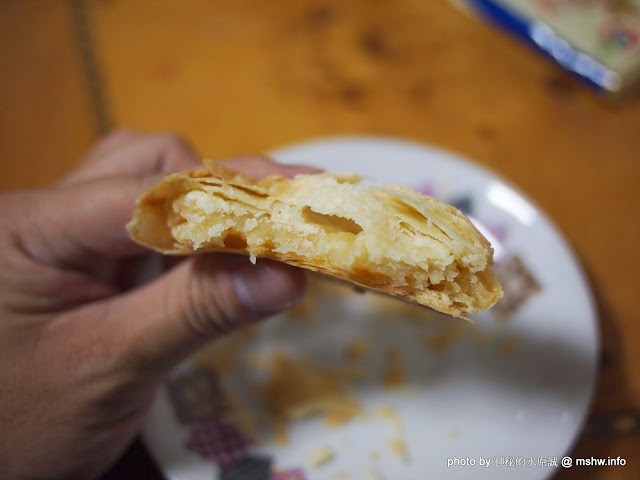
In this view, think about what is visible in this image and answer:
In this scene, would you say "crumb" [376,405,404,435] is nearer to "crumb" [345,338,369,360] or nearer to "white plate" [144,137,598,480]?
"white plate" [144,137,598,480]

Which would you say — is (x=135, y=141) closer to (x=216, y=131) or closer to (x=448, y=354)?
(x=216, y=131)

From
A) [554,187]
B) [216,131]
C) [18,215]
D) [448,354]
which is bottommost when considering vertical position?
[448,354]

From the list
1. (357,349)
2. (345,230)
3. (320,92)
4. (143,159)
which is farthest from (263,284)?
(320,92)

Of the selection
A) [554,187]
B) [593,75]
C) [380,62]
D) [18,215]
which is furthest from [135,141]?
[593,75]

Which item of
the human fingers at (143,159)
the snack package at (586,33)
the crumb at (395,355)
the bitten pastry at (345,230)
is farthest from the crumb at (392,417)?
the snack package at (586,33)

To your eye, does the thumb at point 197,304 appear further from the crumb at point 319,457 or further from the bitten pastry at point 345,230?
the crumb at point 319,457

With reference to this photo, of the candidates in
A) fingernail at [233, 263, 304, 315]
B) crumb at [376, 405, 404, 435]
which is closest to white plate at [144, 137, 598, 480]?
crumb at [376, 405, 404, 435]

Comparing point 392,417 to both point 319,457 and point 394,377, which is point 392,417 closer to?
point 394,377
